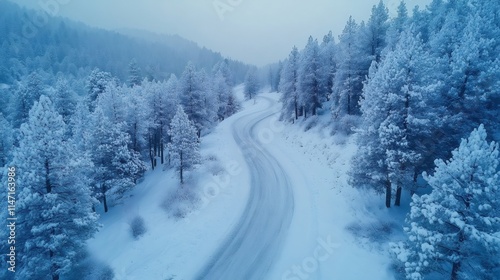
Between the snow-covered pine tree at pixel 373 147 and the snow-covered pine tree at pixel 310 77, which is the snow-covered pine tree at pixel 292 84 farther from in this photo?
the snow-covered pine tree at pixel 373 147

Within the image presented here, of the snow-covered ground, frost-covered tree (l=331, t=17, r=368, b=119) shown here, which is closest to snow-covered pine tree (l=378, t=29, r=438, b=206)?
the snow-covered ground

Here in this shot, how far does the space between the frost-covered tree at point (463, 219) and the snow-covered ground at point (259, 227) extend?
409 cm

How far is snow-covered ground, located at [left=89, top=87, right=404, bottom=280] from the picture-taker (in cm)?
1614

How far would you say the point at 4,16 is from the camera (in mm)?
131375

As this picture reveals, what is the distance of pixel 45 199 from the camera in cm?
1484

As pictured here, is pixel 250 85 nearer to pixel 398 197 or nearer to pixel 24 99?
pixel 24 99

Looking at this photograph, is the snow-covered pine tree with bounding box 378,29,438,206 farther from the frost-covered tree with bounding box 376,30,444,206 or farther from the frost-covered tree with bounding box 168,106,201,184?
the frost-covered tree with bounding box 168,106,201,184

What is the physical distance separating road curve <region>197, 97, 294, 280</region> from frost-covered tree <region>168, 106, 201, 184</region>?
23.6 feet

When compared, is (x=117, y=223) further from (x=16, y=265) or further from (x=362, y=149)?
(x=362, y=149)

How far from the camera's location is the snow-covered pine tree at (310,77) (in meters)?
40.4

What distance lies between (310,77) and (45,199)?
118 ft

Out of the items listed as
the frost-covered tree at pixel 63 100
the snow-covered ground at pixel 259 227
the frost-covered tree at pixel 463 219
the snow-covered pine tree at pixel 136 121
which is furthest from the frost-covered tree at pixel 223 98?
the frost-covered tree at pixel 463 219

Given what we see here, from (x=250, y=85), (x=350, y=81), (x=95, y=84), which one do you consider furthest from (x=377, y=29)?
(x=250, y=85)

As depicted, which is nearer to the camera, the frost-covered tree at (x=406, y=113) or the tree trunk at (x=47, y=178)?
the tree trunk at (x=47, y=178)
